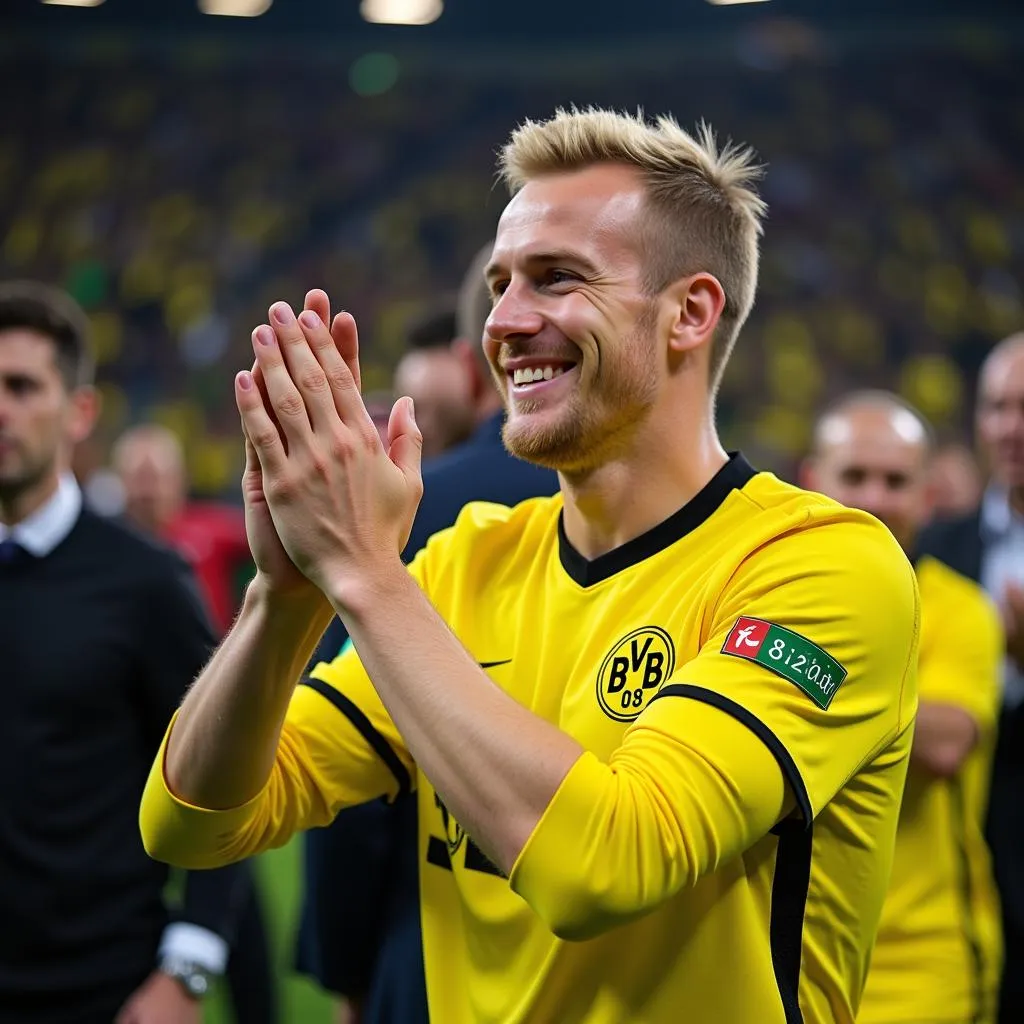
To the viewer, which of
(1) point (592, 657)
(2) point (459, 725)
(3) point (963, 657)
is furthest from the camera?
(3) point (963, 657)

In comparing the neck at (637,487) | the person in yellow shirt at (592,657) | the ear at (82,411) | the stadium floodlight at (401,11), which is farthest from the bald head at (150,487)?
the stadium floodlight at (401,11)

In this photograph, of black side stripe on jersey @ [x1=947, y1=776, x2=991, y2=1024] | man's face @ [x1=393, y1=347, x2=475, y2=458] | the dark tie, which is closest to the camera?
black side stripe on jersey @ [x1=947, y1=776, x2=991, y2=1024]

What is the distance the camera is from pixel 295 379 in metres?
1.56

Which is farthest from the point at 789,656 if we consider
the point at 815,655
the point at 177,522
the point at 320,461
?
the point at 177,522

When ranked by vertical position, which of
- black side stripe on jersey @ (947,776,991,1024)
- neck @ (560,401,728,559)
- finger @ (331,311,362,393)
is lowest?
black side stripe on jersey @ (947,776,991,1024)

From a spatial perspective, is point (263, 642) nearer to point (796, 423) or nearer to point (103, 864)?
point (103, 864)

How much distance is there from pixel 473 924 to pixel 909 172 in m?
18.3

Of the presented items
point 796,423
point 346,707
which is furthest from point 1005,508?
point 796,423

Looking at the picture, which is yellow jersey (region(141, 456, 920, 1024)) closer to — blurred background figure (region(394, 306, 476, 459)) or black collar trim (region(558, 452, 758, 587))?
black collar trim (region(558, 452, 758, 587))

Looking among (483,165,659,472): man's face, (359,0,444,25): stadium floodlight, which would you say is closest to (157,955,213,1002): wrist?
(483,165,659,472): man's face

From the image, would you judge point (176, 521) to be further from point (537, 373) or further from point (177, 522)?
point (537, 373)

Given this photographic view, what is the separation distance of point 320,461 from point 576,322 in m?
0.44

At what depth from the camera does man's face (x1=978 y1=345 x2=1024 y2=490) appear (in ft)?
12.1

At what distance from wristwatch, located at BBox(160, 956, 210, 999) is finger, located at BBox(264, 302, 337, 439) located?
1687mm
